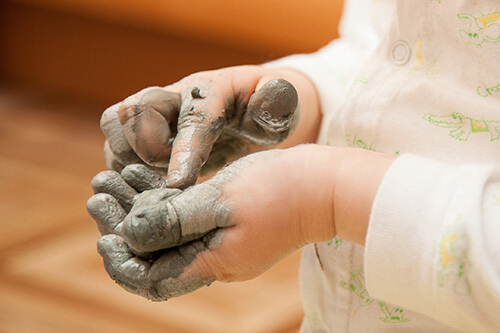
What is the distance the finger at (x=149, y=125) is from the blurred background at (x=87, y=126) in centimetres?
52

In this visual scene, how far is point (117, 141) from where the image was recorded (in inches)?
20.0

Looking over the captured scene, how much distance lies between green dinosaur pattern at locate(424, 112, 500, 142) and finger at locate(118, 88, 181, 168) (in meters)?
0.20

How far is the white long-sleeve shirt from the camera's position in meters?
0.37

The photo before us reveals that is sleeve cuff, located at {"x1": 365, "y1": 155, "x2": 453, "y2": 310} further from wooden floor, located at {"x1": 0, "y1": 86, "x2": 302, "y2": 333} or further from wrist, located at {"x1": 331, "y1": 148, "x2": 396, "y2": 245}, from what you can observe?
wooden floor, located at {"x1": 0, "y1": 86, "x2": 302, "y2": 333}

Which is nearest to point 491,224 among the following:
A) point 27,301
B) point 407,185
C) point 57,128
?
point 407,185

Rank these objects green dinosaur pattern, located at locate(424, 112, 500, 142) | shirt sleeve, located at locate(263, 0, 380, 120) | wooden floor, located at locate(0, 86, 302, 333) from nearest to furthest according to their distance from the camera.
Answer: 1. green dinosaur pattern, located at locate(424, 112, 500, 142)
2. shirt sleeve, located at locate(263, 0, 380, 120)
3. wooden floor, located at locate(0, 86, 302, 333)

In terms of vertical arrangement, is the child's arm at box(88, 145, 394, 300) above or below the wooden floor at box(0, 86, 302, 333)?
above

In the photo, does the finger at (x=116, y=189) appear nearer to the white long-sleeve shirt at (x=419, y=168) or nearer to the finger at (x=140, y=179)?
the finger at (x=140, y=179)

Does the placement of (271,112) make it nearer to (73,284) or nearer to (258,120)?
(258,120)

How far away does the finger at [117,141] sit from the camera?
51 cm

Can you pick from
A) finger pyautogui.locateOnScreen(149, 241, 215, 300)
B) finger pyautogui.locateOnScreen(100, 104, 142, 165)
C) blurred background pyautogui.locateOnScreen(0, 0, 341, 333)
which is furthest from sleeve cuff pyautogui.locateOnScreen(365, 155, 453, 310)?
blurred background pyautogui.locateOnScreen(0, 0, 341, 333)

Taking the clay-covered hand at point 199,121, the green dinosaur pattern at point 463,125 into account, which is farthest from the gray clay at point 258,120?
the green dinosaur pattern at point 463,125

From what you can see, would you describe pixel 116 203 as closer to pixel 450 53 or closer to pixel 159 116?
pixel 159 116

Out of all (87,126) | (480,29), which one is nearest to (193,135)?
(480,29)
